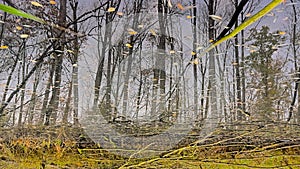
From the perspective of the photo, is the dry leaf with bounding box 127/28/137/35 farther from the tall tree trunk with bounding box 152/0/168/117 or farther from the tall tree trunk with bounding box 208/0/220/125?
the tall tree trunk with bounding box 208/0/220/125

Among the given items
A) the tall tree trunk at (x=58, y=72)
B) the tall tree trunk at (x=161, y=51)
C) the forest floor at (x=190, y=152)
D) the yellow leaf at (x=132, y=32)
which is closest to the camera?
the forest floor at (x=190, y=152)

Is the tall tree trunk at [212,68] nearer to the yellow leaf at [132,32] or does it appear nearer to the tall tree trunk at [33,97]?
the yellow leaf at [132,32]

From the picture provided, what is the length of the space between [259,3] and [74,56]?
2000 millimetres

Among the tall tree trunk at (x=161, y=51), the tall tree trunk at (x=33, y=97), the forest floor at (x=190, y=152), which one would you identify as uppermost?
the tall tree trunk at (x=161, y=51)

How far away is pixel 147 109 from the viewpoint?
7.60ft

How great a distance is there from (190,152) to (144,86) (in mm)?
2318

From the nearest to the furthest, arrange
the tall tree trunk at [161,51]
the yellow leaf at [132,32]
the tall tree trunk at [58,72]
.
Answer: the tall tree trunk at [58,72] → the tall tree trunk at [161,51] → the yellow leaf at [132,32]

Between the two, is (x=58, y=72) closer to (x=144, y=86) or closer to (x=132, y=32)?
(x=144, y=86)

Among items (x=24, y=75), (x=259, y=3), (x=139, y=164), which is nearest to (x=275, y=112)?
(x=259, y=3)

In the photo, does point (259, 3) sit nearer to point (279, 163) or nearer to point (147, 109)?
point (147, 109)

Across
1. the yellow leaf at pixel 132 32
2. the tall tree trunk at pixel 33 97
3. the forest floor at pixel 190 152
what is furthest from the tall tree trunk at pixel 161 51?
the forest floor at pixel 190 152

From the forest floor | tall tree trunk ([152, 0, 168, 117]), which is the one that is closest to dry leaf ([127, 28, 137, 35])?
tall tree trunk ([152, 0, 168, 117])

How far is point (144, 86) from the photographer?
9.87 ft

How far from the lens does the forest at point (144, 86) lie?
72 cm
